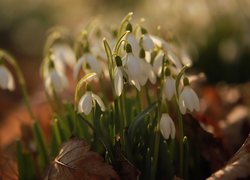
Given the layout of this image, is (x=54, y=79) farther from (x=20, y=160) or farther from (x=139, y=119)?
(x=139, y=119)

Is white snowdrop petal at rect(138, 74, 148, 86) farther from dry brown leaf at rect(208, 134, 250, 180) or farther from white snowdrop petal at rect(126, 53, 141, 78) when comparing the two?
dry brown leaf at rect(208, 134, 250, 180)

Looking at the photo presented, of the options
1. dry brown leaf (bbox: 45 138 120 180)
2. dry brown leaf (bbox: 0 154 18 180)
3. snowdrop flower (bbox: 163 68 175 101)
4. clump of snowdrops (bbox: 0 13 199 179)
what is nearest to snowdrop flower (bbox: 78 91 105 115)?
clump of snowdrops (bbox: 0 13 199 179)

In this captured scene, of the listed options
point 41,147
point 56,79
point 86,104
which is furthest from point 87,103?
point 41,147

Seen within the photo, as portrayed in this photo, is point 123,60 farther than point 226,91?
No

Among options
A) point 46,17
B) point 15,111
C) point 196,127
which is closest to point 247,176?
point 196,127

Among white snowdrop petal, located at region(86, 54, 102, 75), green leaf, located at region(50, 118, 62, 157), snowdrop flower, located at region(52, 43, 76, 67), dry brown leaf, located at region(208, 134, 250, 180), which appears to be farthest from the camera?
snowdrop flower, located at region(52, 43, 76, 67)

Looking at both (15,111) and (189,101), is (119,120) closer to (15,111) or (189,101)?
(189,101)

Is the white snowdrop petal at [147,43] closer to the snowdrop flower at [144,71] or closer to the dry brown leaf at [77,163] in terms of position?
the snowdrop flower at [144,71]
